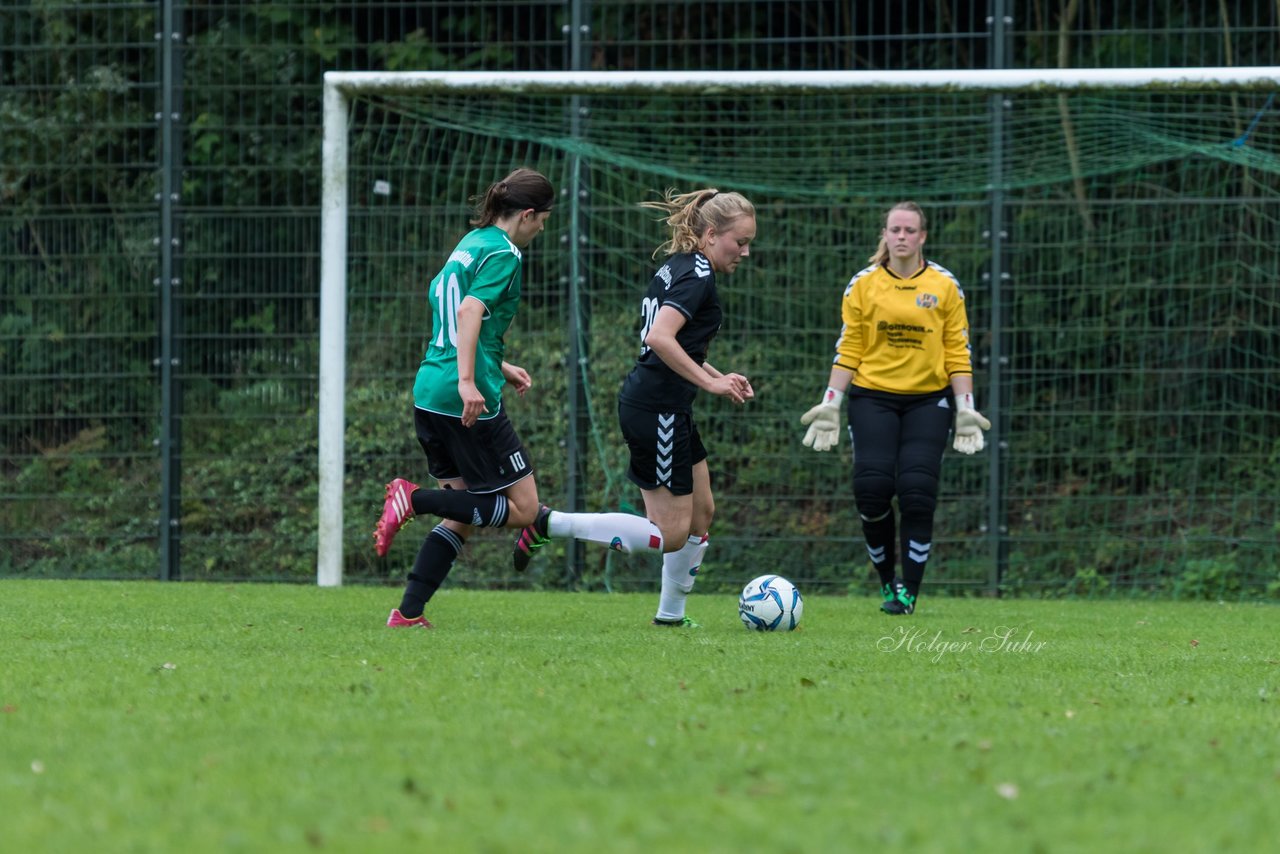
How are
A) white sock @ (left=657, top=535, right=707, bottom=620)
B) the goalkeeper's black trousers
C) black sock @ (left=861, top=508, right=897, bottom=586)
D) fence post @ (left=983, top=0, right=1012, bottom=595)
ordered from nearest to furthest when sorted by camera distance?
white sock @ (left=657, top=535, right=707, bottom=620)
the goalkeeper's black trousers
black sock @ (left=861, top=508, right=897, bottom=586)
fence post @ (left=983, top=0, right=1012, bottom=595)

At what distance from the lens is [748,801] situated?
3.22m

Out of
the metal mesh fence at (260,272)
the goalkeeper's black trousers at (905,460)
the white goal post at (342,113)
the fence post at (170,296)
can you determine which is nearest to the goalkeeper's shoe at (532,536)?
the goalkeeper's black trousers at (905,460)

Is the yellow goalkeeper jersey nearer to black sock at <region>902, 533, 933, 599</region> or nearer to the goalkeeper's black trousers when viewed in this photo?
the goalkeeper's black trousers

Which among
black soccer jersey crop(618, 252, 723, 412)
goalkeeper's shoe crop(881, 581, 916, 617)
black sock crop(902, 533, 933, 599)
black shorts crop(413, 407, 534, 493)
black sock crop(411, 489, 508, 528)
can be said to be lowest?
goalkeeper's shoe crop(881, 581, 916, 617)

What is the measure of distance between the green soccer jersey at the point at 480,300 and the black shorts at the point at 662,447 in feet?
1.97

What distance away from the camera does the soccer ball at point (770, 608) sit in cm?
691

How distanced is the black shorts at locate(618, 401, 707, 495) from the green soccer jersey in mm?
599

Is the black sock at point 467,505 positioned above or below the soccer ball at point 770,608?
above

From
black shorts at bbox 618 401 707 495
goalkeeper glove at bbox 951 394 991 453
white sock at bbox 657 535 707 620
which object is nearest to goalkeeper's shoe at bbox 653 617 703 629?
white sock at bbox 657 535 707 620

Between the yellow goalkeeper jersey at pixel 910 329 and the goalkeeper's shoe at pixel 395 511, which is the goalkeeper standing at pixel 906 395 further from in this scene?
the goalkeeper's shoe at pixel 395 511

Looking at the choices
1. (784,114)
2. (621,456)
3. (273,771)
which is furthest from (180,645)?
(784,114)

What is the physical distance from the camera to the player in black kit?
6.67 metres

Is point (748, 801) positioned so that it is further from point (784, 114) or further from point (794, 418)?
point (784, 114)

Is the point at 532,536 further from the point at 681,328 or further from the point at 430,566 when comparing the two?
the point at 681,328
